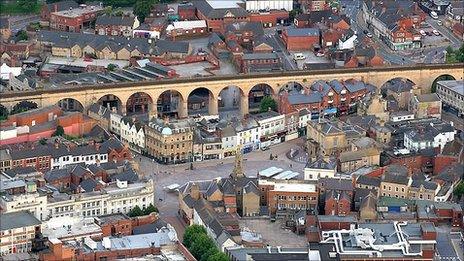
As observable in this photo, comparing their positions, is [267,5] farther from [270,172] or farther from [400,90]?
[270,172]

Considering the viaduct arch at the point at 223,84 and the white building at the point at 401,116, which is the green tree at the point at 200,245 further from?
the white building at the point at 401,116

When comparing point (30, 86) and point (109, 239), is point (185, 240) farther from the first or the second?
point (30, 86)

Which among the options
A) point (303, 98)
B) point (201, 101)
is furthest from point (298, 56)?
point (303, 98)

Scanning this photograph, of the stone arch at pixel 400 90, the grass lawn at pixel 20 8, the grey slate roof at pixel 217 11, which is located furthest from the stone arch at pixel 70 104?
the grass lawn at pixel 20 8

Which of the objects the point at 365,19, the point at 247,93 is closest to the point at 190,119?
the point at 247,93

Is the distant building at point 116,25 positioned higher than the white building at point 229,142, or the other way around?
the distant building at point 116,25

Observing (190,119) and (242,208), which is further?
(190,119)
